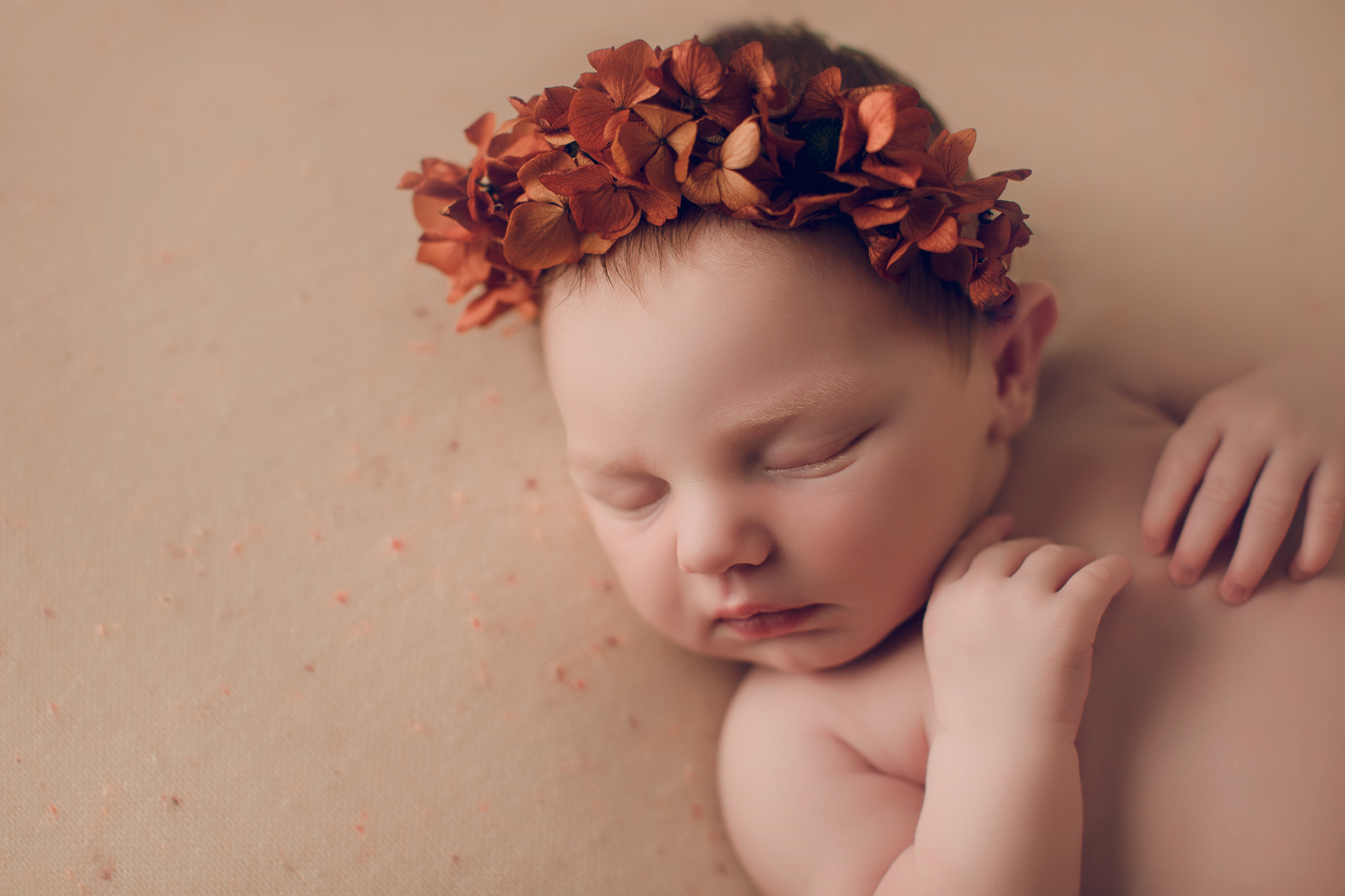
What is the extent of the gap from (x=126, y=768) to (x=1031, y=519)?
1017 mm

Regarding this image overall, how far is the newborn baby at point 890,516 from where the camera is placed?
2.88ft

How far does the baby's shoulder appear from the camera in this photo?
108 centimetres

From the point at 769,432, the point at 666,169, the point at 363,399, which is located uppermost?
the point at 666,169

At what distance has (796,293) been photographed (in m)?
0.91

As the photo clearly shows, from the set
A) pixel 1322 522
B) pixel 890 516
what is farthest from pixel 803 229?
pixel 1322 522

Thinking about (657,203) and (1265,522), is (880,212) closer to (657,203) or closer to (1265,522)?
(657,203)

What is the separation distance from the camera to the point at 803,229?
0.91 meters

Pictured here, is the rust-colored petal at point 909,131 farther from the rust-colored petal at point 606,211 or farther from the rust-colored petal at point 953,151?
the rust-colored petal at point 606,211

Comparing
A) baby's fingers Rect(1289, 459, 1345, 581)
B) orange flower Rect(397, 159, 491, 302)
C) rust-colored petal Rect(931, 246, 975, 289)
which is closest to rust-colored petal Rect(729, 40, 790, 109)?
rust-colored petal Rect(931, 246, 975, 289)

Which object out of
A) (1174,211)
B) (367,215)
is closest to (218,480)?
(367,215)

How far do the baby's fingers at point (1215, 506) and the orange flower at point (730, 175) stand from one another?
580 mm

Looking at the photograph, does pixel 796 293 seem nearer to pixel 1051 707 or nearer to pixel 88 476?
pixel 1051 707

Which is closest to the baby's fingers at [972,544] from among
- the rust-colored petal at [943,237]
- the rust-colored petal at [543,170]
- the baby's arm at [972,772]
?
the baby's arm at [972,772]

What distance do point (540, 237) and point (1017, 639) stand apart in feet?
1.99
